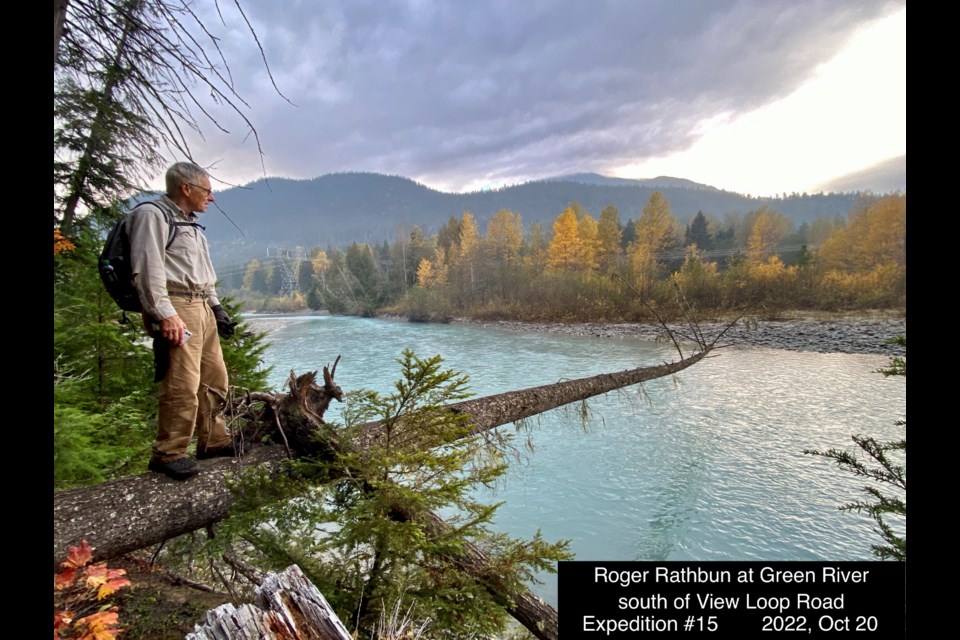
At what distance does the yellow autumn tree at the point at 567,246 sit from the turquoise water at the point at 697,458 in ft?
41.0

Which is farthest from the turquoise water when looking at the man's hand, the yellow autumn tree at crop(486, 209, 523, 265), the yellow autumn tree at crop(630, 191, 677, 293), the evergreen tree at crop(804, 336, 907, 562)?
the yellow autumn tree at crop(486, 209, 523, 265)

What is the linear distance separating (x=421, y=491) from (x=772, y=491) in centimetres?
602

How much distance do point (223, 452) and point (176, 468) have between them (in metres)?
0.25

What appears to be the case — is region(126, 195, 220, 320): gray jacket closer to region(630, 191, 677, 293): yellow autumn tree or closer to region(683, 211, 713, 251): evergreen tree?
region(630, 191, 677, 293): yellow autumn tree

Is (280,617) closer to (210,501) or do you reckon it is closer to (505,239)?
(210,501)

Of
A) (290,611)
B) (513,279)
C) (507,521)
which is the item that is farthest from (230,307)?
(513,279)

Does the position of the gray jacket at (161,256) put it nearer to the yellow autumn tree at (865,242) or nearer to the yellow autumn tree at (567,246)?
the yellow autumn tree at (865,242)

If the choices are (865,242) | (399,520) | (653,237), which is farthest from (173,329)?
(653,237)

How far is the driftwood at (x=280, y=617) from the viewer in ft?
2.81

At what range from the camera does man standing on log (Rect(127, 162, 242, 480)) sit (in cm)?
122

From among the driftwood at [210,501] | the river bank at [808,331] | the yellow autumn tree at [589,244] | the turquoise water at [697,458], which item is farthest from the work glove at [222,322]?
the yellow autumn tree at [589,244]

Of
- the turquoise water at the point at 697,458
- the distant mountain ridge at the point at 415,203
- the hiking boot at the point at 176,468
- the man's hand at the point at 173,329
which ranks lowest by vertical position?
the turquoise water at the point at 697,458

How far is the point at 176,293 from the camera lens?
53.9 inches

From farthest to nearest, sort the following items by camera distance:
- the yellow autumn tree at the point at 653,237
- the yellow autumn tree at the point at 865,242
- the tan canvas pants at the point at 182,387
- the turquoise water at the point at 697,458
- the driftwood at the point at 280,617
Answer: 1. the yellow autumn tree at the point at 653,237
2. the yellow autumn tree at the point at 865,242
3. the turquoise water at the point at 697,458
4. the tan canvas pants at the point at 182,387
5. the driftwood at the point at 280,617
